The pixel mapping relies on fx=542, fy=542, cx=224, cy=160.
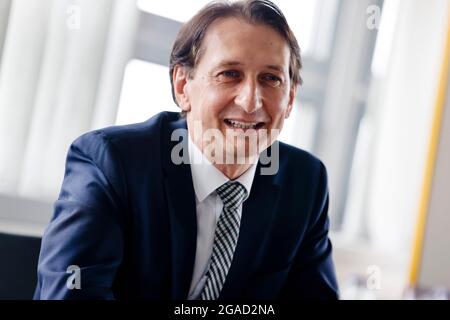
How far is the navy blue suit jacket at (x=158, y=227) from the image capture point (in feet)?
3.09

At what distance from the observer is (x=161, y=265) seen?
3.44 feet

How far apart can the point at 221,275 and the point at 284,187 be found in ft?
0.79

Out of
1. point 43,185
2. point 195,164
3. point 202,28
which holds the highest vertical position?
point 202,28

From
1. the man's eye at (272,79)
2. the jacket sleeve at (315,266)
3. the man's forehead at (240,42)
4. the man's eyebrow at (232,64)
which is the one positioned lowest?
the jacket sleeve at (315,266)

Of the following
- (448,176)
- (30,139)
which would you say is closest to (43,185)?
(30,139)

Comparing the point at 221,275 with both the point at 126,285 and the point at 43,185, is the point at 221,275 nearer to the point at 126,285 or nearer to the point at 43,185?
the point at 126,285

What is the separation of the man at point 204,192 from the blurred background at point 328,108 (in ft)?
0.50

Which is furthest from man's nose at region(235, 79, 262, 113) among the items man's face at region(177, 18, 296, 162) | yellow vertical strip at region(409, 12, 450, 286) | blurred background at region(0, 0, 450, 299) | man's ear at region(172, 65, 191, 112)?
yellow vertical strip at region(409, 12, 450, 286)

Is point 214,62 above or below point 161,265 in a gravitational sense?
above

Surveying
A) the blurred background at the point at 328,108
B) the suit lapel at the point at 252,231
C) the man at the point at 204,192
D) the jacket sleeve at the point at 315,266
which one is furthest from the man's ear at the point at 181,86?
the jacket sleeve at the point at 315,266

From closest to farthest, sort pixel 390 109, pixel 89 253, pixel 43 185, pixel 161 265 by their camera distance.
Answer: pixel 89 253 < pixel 161 265 < pixel 43 185 < pixel 390 109

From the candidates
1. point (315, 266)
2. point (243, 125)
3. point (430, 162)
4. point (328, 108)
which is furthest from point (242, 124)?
point (430, 162)

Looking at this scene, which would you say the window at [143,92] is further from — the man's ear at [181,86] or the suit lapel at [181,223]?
the suit lapel at [181,223]

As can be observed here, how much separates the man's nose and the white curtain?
32cm
